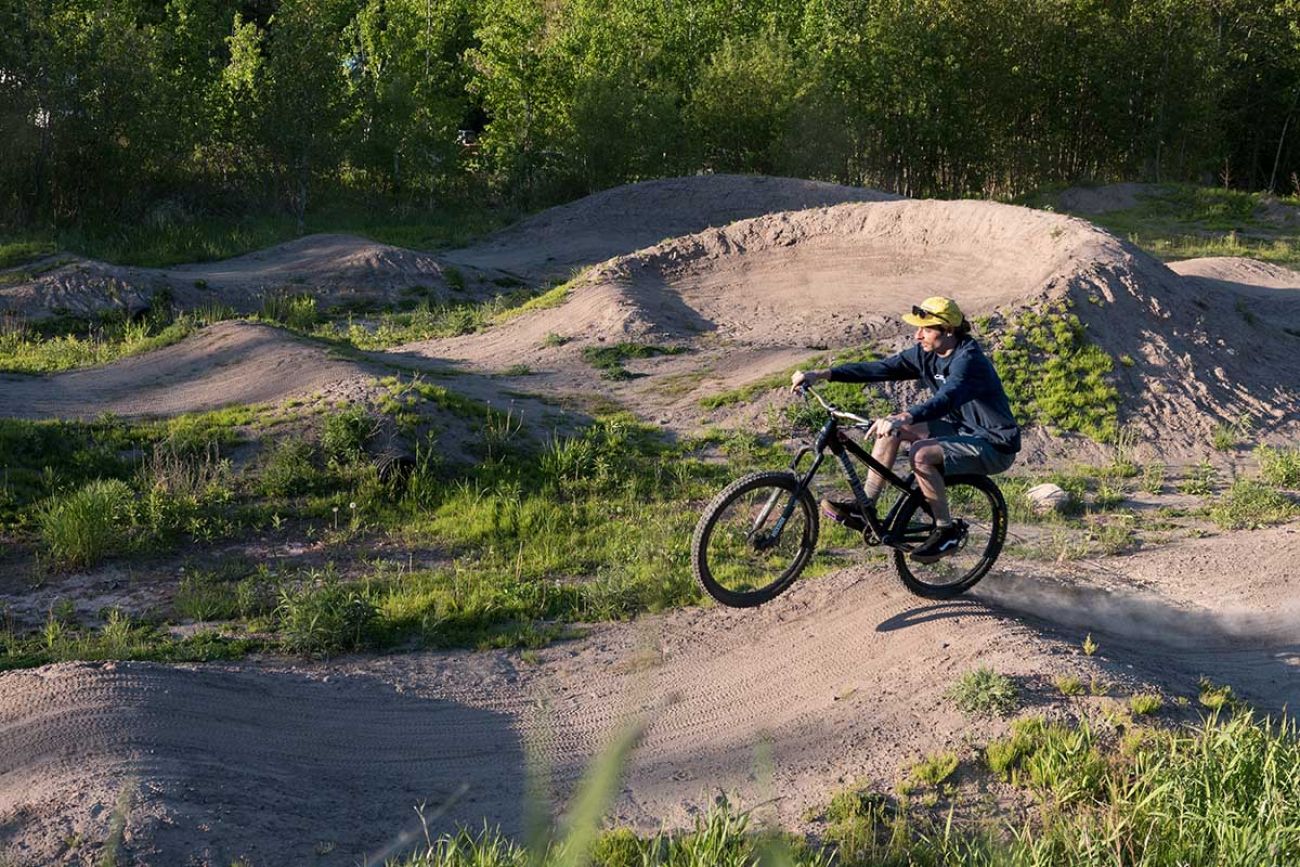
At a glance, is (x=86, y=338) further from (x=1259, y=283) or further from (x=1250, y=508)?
(x=1259, y=283)

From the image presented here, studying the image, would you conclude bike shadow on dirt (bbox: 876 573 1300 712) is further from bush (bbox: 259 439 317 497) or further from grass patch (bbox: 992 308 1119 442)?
bush (bbox: 259 439 317 497)

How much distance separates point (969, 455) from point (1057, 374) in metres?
6.59

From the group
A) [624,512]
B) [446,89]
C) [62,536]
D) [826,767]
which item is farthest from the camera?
[446,89]

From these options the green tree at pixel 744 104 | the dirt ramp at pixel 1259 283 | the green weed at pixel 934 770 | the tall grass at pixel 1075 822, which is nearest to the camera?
the tall grass at pixel 1075 822

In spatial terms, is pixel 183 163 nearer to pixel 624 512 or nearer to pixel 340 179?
pixel 340 179

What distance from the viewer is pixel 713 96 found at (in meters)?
35.0

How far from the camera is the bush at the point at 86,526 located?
353 inches

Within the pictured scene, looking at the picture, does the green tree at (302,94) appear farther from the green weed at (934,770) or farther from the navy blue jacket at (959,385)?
the green weed at (934,770)

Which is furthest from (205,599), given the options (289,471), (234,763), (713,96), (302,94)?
(713,96)

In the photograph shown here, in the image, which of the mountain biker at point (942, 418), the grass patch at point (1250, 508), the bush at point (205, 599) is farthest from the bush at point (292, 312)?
the grass patch at point (1250, 508)

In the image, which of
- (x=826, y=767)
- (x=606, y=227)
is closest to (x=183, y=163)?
(x=606, y=227)

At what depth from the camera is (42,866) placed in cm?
459

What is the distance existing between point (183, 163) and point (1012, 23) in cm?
2376

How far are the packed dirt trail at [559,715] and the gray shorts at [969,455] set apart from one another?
90 cm
